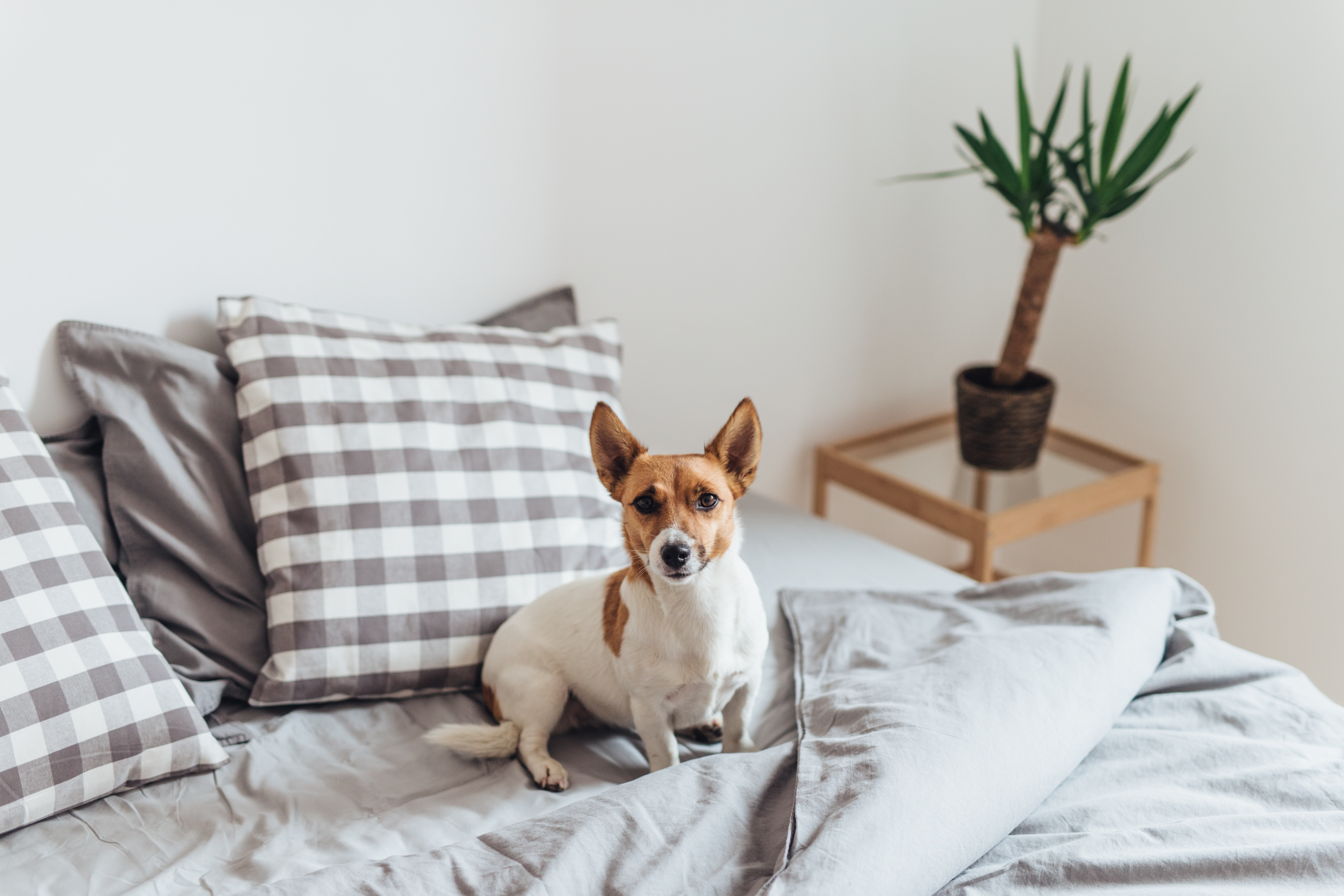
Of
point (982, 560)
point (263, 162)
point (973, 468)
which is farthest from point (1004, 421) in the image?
point (263, 162)

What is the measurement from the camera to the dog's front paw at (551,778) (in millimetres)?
1179

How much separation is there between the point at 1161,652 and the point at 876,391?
1224mm

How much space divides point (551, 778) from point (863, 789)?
15.4 inches

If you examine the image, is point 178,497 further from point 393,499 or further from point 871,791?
point 871,791

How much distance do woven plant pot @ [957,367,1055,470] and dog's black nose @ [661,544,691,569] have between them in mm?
1244

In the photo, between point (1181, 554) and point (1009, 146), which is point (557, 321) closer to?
point (1009, 146)

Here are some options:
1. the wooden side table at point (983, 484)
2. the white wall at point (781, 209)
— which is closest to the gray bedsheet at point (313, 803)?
the wooden side table at point (983, 484)

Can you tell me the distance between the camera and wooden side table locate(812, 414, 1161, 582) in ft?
6.59

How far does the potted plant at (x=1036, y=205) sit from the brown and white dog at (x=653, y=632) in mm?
1108

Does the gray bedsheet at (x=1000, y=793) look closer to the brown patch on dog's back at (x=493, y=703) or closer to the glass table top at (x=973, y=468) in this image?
the brown patch on dog's back at (x=493, y=703)

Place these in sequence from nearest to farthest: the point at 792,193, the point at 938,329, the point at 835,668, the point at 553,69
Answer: the point at 835,668 < the point at 553,69 < the point at 792,193 < the point at 938,329

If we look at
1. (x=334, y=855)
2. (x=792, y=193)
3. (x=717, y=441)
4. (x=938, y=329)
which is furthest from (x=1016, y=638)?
(x=938, y=329)

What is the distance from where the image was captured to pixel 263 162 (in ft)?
5.08

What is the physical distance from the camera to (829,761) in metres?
1.03
